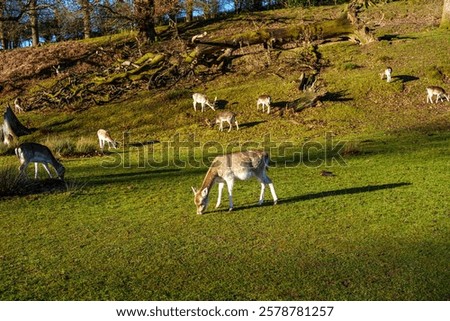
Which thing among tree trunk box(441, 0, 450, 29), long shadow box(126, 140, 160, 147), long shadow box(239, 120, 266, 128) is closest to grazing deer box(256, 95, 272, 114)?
long shadow box(239, 120, 266, 128)

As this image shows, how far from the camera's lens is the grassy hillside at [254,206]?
25.2 feet

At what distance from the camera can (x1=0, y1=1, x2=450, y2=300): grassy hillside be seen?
7.67 meters

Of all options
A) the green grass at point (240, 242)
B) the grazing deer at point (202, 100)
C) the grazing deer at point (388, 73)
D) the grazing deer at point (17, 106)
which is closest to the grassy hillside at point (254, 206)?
the green grass at point (240, 242)

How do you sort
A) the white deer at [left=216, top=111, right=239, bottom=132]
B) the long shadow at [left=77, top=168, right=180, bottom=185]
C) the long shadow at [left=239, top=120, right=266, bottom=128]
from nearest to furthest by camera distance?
the long shadow at [left=77, top=168, right=180, bottom=185] < the white deer at [left=216, top=111, right=239, bottom=132] < the long shadow at [left=239, top=120, right=266, bottom=128]

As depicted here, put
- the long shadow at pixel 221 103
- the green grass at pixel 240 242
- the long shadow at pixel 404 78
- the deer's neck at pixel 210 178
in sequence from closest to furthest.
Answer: the green grass at pixel 240 242, the deer's neck at pixel 210 178, the long shadow at pixel 404 78, the long shadow at pixel 221 103

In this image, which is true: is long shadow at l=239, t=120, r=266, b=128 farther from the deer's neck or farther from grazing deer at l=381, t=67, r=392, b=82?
the deer's neck

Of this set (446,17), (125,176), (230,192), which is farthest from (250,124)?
(446,17)

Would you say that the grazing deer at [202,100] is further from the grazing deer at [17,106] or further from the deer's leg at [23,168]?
the deer's leg at [23,168]

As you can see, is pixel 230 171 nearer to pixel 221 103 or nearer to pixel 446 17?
pixel 221 103

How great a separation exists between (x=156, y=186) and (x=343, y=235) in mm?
7338

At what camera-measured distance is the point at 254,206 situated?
11.9 metres

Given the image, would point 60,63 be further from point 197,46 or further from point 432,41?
point 432,41

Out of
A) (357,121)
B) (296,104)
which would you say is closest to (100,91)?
(296,104)

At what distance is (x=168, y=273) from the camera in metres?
8.08
